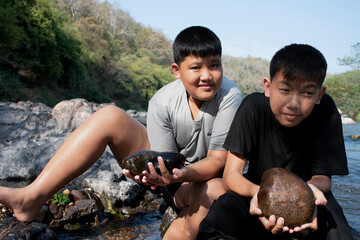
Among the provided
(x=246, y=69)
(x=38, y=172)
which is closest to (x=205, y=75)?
(x=38, y=172)

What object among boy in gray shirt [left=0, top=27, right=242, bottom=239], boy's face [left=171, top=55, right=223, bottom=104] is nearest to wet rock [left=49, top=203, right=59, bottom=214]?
boy in gray shirt [left=0, top=27, right=242, bottom=239]

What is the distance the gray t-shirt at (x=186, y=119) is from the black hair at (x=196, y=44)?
28 centimetres

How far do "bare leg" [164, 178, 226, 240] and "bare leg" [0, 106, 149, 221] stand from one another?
70cm

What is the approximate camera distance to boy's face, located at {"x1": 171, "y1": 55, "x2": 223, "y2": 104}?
242cm

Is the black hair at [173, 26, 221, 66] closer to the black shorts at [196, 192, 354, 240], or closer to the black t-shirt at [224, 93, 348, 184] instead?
the black t-shirt at [224, 93, 348, 184]

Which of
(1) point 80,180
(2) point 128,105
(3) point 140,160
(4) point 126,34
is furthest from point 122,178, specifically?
(4) point 126,34

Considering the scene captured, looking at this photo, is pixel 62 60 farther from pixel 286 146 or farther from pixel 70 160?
pixel 286 146

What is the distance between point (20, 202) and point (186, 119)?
4.55ft

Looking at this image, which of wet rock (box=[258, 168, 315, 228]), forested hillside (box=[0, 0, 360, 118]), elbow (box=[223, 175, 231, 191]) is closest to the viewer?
wet rock (box=[258, 168, 315, 228])

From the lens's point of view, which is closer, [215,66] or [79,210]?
[215,66]

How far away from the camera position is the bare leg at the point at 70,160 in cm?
246

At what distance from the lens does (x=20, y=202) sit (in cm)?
246

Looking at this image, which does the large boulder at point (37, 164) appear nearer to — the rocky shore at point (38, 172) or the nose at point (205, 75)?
the rocky shore at point (38, 172)

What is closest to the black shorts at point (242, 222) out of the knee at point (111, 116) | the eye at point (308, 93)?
the eye at point (308, 93)
